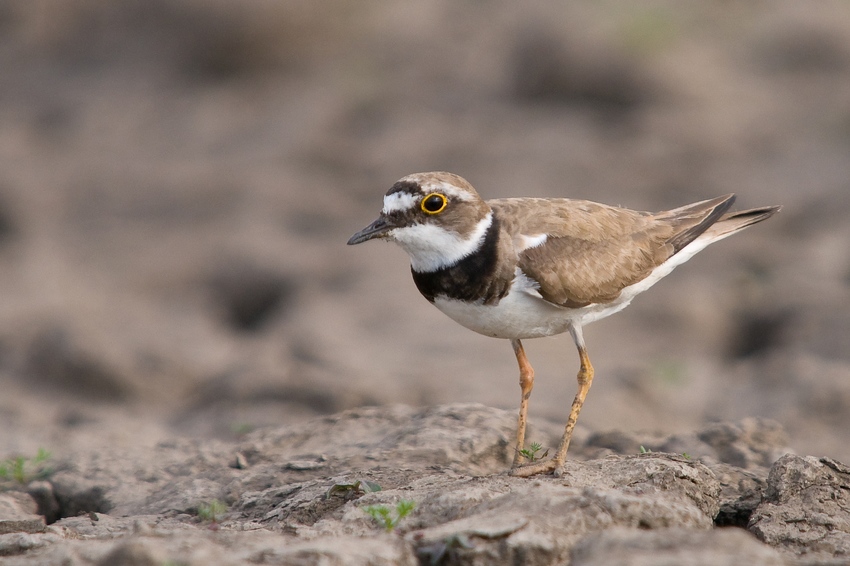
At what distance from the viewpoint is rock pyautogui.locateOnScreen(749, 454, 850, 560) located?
456 centimetres

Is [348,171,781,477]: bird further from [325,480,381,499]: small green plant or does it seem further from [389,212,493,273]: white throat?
[325,480,381,499]: small green plant

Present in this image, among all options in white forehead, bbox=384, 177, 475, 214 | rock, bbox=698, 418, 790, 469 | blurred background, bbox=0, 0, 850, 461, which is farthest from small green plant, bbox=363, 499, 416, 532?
blurred background, bbox=0, 0, 850, 461

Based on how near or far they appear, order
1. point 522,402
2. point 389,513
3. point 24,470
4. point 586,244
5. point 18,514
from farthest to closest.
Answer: point 24,470, point 522,402, point 586,244, point 18,514, point 389,513

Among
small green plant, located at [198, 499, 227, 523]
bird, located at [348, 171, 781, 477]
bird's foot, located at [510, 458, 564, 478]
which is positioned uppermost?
bird, located at [348, 171, 781, 477]

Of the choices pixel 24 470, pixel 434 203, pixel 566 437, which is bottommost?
pixel 24 470

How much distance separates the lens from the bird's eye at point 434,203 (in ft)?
17.7

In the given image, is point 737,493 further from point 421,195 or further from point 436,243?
point 421,195

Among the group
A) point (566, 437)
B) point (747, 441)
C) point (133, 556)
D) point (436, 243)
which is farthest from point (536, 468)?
point (133, 556)

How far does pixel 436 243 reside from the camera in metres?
5.38

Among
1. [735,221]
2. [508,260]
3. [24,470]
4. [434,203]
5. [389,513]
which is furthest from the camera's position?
[735,221]

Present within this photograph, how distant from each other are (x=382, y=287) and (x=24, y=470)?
4.98 metres

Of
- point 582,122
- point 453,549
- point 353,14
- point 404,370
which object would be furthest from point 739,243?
point 453,549

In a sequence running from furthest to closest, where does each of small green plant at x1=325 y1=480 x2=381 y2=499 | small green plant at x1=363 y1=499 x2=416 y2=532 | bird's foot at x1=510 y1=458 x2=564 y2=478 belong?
1. bird's foot at x1=510 y1=458 x2=564 y2=478
2. small green plant at x1=325 y1=480 x2=381 y2=499
3. small green plant at x1=363 y1=499 x2=416 y2=532

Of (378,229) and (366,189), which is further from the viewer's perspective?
(366,189)
